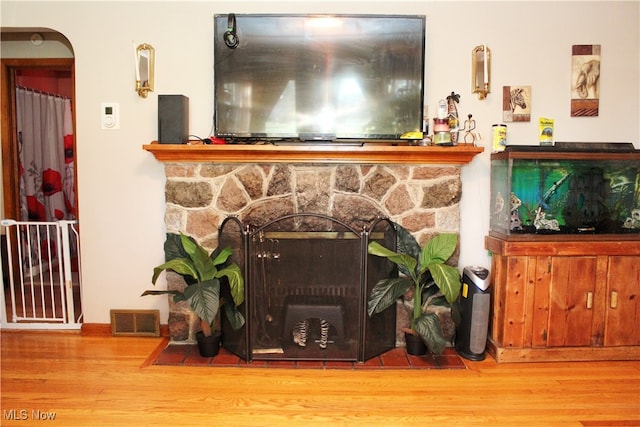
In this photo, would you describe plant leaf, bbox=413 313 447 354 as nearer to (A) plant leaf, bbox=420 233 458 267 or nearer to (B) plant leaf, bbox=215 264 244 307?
(A) plant leaf, bbox=420 233 458 267

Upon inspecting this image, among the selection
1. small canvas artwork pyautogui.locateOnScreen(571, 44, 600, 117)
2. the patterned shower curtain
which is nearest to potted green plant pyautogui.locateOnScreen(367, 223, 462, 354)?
small canvas artwork pyautogui.locateOnScreen(571, 44, 600, 117)

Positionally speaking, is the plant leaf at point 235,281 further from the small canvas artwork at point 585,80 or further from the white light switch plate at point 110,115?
the small canvas artwork at point 585,80

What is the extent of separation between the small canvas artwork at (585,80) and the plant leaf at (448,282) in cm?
135

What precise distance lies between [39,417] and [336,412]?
1.31 metres

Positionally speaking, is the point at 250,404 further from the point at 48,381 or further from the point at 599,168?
the point at 599,168

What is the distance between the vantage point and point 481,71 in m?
2.50

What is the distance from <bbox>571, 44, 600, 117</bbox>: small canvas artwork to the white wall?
39 mm

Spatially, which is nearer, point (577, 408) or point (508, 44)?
point (577, 408)

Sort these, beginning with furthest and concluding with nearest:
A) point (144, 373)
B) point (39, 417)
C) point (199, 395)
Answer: point (144, 373) → point (199, 395) → point (39, 417)

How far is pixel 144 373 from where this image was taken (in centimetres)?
216

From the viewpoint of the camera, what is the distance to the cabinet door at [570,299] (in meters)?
2.29

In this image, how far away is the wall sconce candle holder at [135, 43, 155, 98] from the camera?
2500mm

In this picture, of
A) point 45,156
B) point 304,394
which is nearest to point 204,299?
point 304,394

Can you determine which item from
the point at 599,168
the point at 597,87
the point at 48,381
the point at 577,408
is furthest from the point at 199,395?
the point at 597,87
